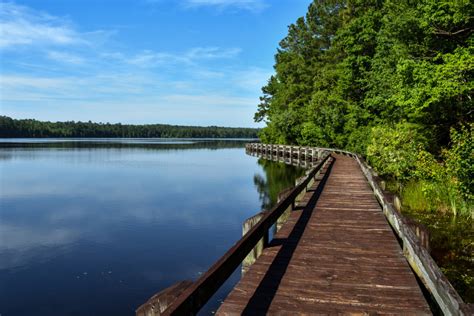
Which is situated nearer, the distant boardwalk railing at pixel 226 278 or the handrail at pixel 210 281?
the handrail at pixel 210 281

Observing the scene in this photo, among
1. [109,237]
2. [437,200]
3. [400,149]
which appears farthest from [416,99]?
[109,237]

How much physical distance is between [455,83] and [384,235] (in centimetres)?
1071

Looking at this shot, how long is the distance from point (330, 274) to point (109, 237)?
11831mm

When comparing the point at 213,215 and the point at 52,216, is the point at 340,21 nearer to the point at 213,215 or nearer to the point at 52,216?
the point at 213,215

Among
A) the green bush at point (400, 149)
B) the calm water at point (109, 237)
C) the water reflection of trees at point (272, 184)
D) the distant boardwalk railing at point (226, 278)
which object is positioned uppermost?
the green bush at point (400, 149)

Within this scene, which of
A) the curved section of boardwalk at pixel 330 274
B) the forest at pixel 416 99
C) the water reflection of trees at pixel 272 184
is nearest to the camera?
the curved section of boardwalk at pixel 330 274

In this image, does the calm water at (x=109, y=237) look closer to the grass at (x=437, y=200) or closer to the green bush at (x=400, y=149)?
the green bush at (x=400, y=149)

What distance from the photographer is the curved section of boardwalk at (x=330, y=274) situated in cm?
418

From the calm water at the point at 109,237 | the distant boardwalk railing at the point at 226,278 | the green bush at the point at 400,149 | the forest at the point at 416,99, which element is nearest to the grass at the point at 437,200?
the forest at the point at 416,99

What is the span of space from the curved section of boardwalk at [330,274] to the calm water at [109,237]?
3504mm

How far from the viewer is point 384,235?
279 inches

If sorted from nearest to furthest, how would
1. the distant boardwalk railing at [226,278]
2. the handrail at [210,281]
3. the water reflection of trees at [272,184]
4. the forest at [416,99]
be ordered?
the handrail at [210,281], the distant boardwalk railing at [226,278], the forest at [416,99], the water reflection of trees at [272,184]

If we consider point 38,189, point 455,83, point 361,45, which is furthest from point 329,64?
point 38,189

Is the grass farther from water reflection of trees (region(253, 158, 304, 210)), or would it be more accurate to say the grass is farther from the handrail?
the handrail
